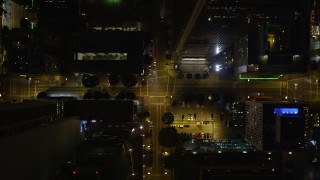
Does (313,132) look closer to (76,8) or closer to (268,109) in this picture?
(268,109)

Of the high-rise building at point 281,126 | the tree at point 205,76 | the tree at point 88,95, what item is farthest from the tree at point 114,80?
the high-rise building at point 281,126

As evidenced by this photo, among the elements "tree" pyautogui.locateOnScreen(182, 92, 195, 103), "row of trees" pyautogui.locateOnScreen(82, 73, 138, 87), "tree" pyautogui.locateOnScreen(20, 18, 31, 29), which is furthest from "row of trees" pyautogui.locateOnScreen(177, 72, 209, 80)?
"tree" pyautogui.locateOnScreen(20, 18, 31, 29)

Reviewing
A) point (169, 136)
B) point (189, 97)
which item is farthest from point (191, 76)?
point (169, 136)

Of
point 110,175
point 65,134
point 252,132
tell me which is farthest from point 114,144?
point 252,132

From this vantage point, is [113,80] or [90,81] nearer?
[113,80]

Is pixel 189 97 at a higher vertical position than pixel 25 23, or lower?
lower

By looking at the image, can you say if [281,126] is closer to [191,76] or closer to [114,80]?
[191,76]

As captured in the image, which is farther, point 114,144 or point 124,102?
point 124,102

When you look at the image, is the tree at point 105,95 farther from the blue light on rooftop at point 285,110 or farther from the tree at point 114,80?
the blue light on rooftop at point 285,110

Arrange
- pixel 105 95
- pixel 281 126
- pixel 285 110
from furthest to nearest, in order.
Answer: pixel 105 95 → pixel 285 110 → pixel 281 126
